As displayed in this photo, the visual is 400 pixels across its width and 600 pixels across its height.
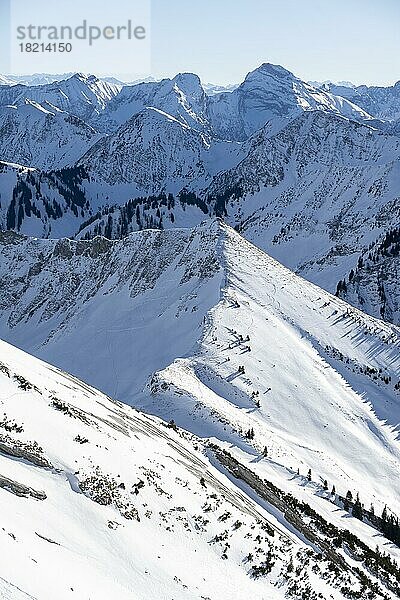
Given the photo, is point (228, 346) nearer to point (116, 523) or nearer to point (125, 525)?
point (125, 525)

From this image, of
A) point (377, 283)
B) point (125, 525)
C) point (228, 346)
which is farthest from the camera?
point (377, 283)

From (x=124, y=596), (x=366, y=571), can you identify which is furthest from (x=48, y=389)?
(x=366, y=571)

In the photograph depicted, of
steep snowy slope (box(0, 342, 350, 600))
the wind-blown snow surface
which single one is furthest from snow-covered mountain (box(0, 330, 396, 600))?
the wind-blown snow surface

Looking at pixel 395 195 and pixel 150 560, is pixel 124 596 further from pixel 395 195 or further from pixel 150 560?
pixel 395 195

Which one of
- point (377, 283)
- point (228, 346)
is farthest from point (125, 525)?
point (377, 283)

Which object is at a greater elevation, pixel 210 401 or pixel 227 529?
pixel 227 529

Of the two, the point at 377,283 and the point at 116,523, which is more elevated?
the point at 116,523

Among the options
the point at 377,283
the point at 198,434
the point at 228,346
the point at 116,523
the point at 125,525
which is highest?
the point at 116,523
